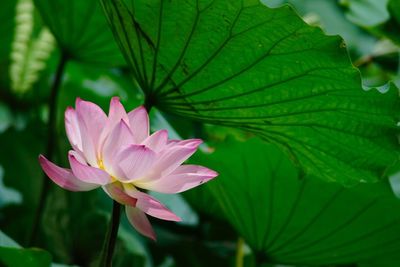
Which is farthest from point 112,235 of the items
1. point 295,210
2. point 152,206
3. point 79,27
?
point 79,27

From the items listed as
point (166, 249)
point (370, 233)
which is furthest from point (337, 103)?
point (166, 249)

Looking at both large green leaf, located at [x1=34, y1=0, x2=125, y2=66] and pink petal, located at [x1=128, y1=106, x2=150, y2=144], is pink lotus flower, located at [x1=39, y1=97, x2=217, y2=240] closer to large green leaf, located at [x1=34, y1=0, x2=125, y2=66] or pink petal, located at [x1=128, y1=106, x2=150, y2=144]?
pink petal, located at [x1=128, y1=106, x2=150, y2=144]

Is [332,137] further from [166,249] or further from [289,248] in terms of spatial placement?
[166,249]

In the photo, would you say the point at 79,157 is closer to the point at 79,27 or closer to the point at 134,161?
the point at 134,161

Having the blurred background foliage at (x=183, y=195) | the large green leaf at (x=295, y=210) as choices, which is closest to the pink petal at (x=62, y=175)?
the blurred background foliage at (x=183, y=195)

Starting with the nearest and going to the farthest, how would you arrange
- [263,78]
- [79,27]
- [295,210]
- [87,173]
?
[87,173] < [263,78] < [295,210] < [79,27]
